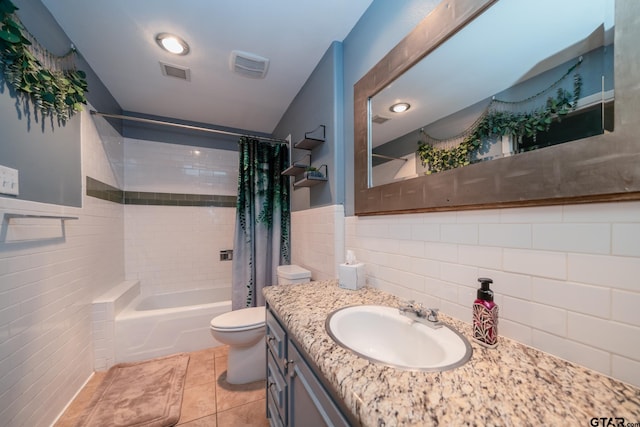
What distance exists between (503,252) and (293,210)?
6.02ft

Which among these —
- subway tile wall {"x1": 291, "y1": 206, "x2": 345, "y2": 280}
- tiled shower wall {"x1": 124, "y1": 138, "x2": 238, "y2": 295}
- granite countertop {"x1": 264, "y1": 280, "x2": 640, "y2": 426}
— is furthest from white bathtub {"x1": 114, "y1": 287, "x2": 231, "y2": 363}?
granite countertop {"x1": 264, "y1": 280, "x2": 640, "y2": 426}

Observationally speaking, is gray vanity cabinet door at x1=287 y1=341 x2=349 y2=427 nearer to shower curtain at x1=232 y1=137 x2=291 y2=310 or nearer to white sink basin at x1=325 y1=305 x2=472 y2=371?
white sink basin at x1=325 y1=305 x2=472 y2=371

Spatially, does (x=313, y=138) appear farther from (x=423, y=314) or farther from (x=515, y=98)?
(x=423, y=314)

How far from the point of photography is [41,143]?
50.4 inches

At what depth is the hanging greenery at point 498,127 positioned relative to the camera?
2.04 ft

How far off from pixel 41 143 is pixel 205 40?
113cm

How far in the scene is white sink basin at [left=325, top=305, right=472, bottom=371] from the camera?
2.33 feet

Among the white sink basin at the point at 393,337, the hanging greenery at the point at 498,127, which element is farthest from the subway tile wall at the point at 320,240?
the hanging greenery at the point at 498,127

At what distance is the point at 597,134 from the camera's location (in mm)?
553

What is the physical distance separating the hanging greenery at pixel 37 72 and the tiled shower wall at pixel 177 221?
114 centimetres

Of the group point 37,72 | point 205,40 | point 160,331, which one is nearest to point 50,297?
point 160,331

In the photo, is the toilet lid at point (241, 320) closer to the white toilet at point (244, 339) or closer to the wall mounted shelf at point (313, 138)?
the white toilet at point (244, 339)

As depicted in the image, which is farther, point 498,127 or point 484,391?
point 498,127

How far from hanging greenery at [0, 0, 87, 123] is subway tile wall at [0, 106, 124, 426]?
291 mm
